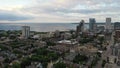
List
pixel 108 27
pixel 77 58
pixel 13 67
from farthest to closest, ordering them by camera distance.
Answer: pixel 108 27
pixel 77 58
pixel 13 67

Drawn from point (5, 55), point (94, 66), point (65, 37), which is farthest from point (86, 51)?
point (65, 37)

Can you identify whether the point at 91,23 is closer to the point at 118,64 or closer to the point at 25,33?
the point at 25,33

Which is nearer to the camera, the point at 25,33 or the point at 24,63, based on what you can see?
the point at 24,63

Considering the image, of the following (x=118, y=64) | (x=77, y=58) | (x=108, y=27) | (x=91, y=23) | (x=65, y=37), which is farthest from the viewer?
(x=91, y=23)

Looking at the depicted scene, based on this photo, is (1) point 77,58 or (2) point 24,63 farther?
→ (1) point 77,58

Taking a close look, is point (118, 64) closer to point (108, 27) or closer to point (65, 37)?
point (65, 37)

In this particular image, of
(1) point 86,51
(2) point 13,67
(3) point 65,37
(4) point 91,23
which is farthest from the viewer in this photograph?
(4) point 91,23

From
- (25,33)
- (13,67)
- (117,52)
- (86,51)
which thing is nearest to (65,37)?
(25,33)

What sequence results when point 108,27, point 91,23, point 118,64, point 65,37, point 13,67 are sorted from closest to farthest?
1. point 13,67
2. point 118,64
3. point 65,37
4. point 108,27
5. point 91,23
